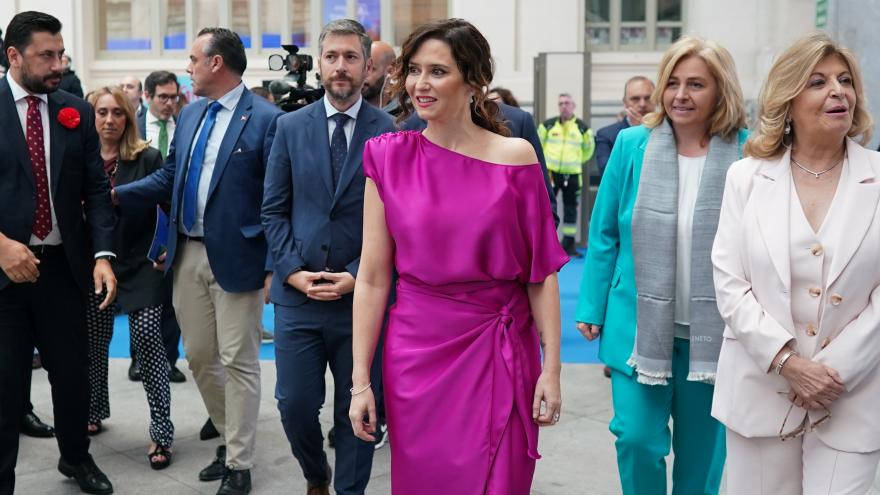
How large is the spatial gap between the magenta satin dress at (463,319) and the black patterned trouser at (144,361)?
2.75 meters

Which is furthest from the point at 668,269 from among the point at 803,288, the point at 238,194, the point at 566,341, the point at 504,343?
the point at 566,341

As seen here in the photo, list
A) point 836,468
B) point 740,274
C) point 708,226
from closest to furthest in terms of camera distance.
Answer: point 836,468
point 740,274
point 708,226

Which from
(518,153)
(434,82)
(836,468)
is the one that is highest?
(434,82)

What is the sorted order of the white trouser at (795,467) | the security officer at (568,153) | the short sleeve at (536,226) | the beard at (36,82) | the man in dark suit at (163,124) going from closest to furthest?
the white trouser at (795,467) → the short sleeve at (536,226) → the beard at (36,82) → the man in dark suit at (163,124) → the security officer at (568,153)

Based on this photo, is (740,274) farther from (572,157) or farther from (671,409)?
(572,157)

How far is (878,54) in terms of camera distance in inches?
302

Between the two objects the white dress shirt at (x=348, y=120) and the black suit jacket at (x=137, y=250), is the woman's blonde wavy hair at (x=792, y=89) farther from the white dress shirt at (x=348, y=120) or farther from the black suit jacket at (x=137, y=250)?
the black suit jacket at (x=137, y=250)

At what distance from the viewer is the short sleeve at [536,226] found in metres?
3.53

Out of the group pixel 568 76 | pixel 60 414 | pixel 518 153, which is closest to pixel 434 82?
pixel 518 153

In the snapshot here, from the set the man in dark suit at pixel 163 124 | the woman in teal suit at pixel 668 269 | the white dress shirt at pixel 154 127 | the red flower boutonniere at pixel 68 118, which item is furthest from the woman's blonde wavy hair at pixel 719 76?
the white dress shirt at pixel 154 127

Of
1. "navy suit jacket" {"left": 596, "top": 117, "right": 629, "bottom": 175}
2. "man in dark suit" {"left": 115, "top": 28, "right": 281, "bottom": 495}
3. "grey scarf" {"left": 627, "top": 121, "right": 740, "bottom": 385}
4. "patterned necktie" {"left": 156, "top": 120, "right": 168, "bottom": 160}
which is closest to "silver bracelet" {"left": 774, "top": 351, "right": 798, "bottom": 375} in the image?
"grey scarf" {"left": 627, "top": 121, "right": 740, "bottom": 385}

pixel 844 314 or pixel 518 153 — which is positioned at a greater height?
pixel 518 153

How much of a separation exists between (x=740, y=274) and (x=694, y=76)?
919 mm

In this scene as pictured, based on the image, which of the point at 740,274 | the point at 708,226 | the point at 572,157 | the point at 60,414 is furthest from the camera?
the point at 572,157
